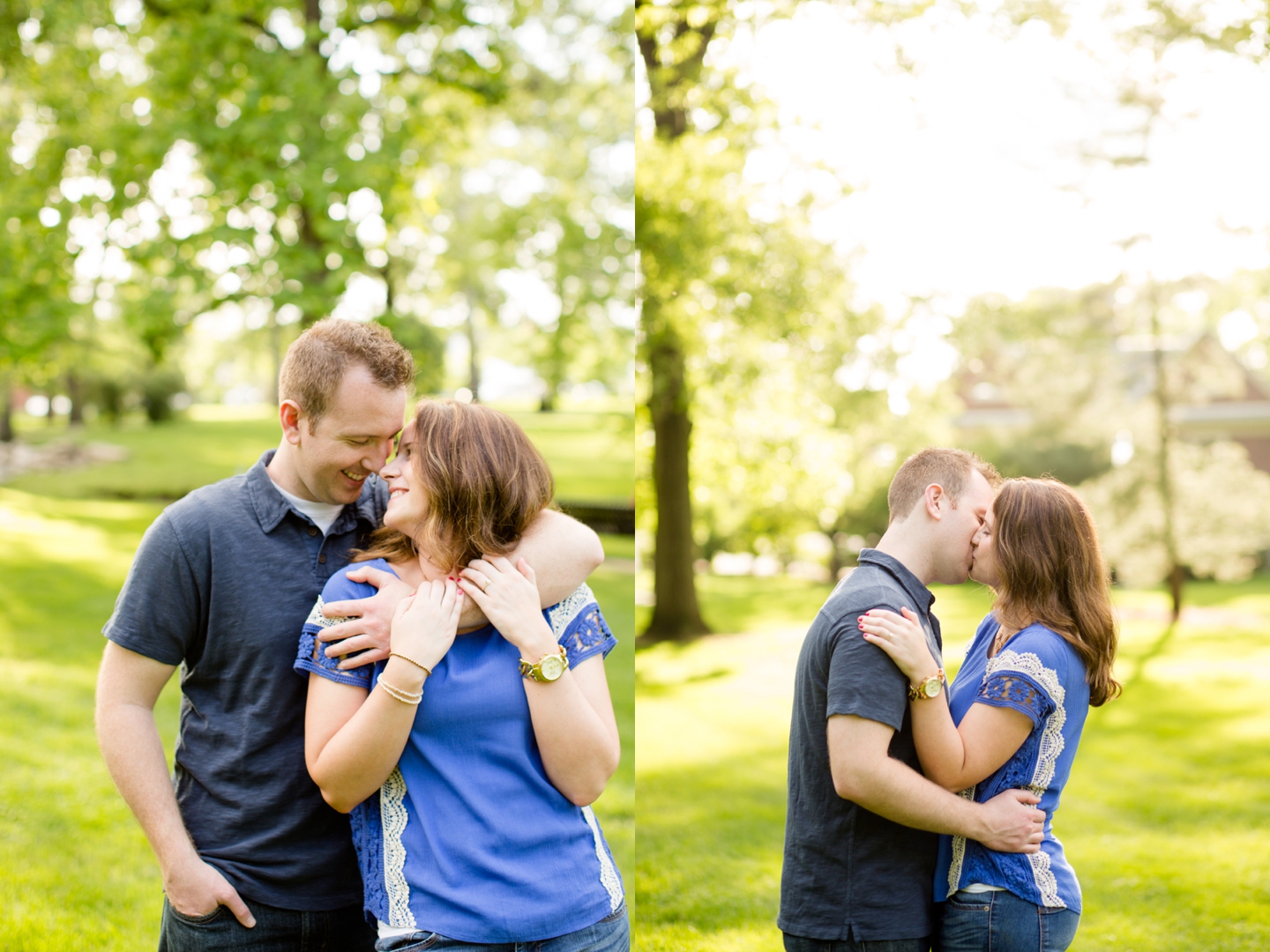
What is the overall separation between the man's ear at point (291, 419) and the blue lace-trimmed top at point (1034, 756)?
1.55m

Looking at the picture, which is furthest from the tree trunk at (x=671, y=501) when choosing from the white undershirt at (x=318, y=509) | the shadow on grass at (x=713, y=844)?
the white undershirt at (x=318, y=509)

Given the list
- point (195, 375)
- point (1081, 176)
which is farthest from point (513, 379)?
point (1081, 176)

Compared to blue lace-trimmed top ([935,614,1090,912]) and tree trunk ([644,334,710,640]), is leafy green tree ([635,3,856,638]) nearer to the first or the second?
tree trunk ([644,334,710,640])

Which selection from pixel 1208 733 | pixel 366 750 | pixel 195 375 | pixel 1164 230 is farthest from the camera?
pixel 195 375

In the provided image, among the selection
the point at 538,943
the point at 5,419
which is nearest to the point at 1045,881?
the point at 538,943

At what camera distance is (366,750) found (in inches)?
67.1

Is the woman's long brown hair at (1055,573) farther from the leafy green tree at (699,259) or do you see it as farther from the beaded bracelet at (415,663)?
the leafy green tree at (699,259)

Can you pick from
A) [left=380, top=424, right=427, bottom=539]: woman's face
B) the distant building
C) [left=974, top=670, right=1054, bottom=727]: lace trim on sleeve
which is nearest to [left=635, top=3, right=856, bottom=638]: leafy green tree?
the distant building

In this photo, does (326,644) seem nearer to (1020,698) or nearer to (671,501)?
(1020,698)

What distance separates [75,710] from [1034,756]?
24.4 ft

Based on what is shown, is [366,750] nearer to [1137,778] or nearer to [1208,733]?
[1137,778]

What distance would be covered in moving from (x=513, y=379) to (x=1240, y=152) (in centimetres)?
1822

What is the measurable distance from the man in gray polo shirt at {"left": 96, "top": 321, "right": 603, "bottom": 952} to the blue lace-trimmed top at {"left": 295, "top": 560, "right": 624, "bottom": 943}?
29 cm

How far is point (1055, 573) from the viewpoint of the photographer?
212 centimetres
